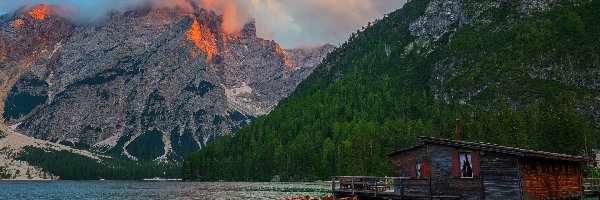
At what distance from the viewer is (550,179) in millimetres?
43438

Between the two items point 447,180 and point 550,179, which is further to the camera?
point 550,179

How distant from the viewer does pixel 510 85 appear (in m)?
158

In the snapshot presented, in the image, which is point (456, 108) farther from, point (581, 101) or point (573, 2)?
point (573, 2)

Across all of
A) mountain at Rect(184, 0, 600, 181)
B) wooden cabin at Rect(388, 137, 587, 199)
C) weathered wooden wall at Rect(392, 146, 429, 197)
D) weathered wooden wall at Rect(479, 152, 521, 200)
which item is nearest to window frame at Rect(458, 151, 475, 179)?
wooden cabin at Rect(388, 137, 587, 199)

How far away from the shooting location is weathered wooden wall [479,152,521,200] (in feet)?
124

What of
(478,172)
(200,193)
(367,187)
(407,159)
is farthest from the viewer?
(200,193)

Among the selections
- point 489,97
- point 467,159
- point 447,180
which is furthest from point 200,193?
point 489,97

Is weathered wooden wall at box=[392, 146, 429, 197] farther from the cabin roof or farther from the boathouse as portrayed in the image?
the cabin roof

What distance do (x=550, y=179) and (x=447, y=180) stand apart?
10395mm

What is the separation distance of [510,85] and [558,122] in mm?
75427

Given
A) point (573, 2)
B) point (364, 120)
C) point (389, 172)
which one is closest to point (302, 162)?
point (364, 120)

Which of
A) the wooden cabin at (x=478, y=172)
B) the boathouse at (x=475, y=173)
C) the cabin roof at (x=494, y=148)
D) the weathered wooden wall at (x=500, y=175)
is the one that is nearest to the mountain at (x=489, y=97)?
the boathouse at (x=475, y=173)

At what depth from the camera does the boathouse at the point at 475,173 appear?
38250mm

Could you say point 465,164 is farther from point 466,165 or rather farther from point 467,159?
point 467,159
